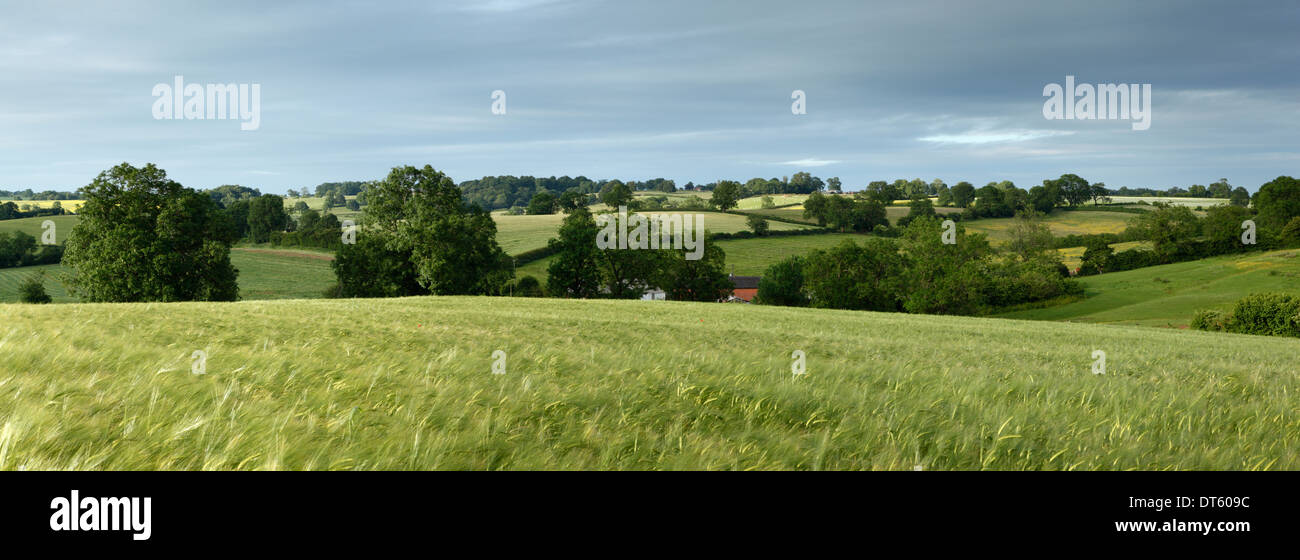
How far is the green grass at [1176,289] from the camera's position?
6888cm

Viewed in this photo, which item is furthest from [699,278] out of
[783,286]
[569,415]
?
[569,415]

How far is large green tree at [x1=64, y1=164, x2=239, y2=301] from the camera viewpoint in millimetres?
45406

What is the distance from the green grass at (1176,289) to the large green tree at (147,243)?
8185 centimetres

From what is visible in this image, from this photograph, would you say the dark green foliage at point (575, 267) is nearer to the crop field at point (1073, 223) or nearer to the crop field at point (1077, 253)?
the crop field at point (1073, 223)

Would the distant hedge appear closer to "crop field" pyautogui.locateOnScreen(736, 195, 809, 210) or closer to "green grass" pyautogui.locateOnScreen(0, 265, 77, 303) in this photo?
"crop field" pyautogui.locateOnScreen(736, 195, 809, 210)

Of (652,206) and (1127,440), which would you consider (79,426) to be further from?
(652,206)

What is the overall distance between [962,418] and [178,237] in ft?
192

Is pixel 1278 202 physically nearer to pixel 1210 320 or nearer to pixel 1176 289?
pixel 1176 289

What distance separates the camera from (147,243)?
46.7 m

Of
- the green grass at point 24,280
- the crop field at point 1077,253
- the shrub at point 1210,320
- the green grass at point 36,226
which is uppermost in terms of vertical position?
the green grass at point 36,226

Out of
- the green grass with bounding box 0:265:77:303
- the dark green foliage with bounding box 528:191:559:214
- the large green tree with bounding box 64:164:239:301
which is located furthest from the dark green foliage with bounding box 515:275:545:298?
the dark green foliage with bounding box 528:191:559:214

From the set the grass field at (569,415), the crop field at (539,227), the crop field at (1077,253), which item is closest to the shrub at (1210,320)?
the crop field at (1077,253)
